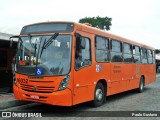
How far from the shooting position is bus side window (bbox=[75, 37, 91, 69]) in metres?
9.38

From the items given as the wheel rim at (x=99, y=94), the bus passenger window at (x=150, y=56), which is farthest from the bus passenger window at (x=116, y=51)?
the bus passenger window at (x=150, y=56)

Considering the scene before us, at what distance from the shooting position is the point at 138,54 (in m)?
16.7

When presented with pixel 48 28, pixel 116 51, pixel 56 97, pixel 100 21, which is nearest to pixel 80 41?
pixel 48 28

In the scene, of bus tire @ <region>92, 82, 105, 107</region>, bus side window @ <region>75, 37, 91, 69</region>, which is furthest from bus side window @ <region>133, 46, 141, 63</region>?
bus side window @ <region>75, 37, 91, 69</region>

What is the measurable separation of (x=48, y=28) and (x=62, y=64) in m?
1.47

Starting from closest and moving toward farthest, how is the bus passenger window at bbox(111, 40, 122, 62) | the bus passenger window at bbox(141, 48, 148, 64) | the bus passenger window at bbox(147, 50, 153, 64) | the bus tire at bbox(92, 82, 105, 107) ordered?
the bus tire at bbox(92, 82, 105, 107) < the bus passenger window at bbox(111, 40, 122, 62) < the bus passenger window at bbox(141, 48, 148, 64) < the bus passenger window at bbox(147, 50, 153, 64)

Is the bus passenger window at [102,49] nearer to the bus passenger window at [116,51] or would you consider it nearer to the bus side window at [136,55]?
the bus passenger window at [116,51]

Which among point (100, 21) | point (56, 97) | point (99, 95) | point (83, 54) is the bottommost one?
point (99, 95)

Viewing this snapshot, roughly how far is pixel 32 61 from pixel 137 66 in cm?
832

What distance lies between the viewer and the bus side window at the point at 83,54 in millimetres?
9383

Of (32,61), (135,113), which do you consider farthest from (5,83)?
(135,113)

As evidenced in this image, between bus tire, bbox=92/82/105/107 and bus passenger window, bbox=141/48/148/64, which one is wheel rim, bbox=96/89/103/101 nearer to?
bus tire, bbox=92/82/105/107

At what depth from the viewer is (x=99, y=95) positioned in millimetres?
11062

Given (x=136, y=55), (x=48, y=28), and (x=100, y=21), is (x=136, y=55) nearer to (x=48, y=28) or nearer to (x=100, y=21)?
(x=48, y=28)
